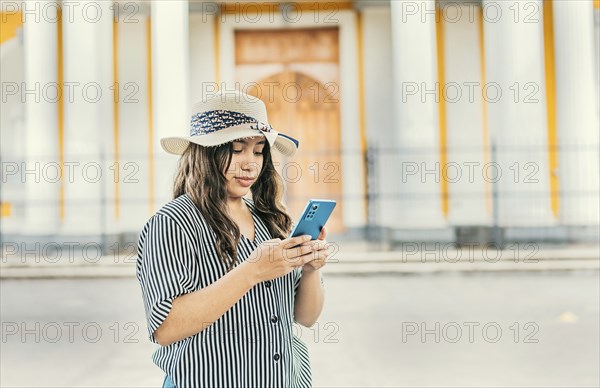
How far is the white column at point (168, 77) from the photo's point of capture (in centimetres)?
1282

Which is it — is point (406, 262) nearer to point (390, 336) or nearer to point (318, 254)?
point (390, 336)

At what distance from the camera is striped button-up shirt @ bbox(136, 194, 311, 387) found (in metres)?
1.88

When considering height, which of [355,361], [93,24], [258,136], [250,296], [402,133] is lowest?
[355,361]

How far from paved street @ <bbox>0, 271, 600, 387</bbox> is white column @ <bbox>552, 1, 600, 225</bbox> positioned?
3.82m

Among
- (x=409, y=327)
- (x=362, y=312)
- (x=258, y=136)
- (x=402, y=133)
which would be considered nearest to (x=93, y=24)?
(x=402, y=133)

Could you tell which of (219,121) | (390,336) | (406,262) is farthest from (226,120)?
(406,262)

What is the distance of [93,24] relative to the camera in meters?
12.7

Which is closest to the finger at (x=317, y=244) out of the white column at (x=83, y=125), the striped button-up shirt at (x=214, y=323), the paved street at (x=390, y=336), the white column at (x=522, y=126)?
the striped button-up shirt at (x=214, y=323)

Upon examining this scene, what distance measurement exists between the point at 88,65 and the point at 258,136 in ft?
37.3

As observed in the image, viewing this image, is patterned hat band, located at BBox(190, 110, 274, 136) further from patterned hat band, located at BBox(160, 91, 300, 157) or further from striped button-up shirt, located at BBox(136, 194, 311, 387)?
striped button-up shirt, located at BBox(136, 194, 311, 387)

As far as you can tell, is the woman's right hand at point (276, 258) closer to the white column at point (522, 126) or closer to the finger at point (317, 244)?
the finger at point (317, 244)

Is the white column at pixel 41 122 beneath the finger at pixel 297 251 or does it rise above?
above

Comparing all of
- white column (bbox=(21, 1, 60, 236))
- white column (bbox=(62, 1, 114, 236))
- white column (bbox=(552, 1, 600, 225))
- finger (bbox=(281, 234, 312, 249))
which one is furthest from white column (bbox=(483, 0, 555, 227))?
finger (bbox=(281, 234, 312, 249))

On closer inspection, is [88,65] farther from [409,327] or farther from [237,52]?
[409,327]
